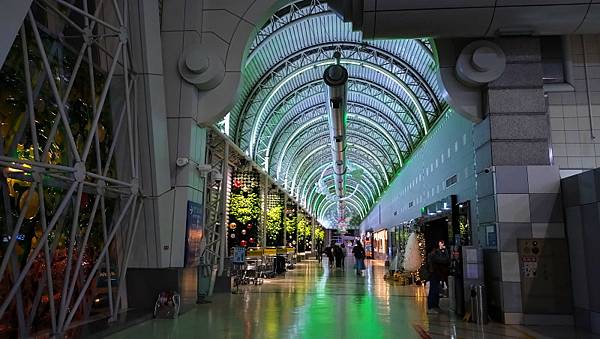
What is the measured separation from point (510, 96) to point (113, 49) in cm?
814

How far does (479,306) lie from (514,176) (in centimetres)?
260

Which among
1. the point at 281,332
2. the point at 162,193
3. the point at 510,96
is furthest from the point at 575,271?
the point at 162,193

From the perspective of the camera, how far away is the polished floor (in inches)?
282

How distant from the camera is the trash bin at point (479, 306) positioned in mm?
8406

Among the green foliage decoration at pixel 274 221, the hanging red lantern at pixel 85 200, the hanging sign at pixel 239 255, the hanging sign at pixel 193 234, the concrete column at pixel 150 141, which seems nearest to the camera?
the hanging red lantern at pixel 85 200

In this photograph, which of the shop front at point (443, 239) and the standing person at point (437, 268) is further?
the standing person at point (437, 268)

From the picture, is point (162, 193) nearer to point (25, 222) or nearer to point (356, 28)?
point (25, 222)

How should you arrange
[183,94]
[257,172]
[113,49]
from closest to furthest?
1. [113,49]
2. [183,94]
3. [257,172]

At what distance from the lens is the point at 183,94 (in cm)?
981

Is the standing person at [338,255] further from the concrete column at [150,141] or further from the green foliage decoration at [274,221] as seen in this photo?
the concrete column at [150,141]

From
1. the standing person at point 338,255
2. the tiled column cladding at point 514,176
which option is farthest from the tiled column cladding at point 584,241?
the standing person at point 338,255

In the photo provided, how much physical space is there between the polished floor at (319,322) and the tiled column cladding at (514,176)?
36.5 inches

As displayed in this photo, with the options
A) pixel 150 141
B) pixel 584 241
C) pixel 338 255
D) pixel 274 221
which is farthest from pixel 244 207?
pixel 584 241

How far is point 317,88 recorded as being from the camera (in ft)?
96.3
